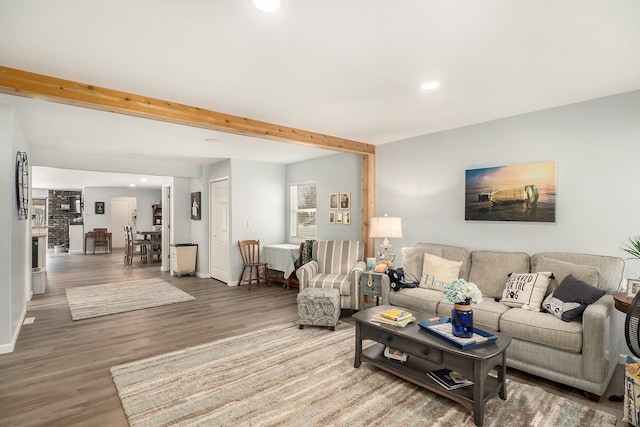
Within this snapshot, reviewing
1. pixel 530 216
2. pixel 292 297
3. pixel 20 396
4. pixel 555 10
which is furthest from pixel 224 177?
pixel 555 10

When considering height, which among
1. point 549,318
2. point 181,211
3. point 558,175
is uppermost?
point 558,175

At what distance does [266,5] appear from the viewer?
1.76m

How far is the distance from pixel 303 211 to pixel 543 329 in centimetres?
477

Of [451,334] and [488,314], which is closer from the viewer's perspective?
[451,334]

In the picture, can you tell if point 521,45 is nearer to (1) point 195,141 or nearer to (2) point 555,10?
(2) point 555,10

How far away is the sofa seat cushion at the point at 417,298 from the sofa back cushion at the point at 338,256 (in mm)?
1126

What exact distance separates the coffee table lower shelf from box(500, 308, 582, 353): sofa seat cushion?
0.49 metres

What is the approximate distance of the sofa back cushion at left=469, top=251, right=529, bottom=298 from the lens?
11.3 feet

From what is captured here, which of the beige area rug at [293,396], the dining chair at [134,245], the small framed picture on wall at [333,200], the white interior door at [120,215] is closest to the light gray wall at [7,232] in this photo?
the beige area rug at [293,396]

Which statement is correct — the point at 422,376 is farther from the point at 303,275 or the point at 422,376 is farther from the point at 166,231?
the point at 166,231

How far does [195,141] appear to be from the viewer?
4953 millimetres

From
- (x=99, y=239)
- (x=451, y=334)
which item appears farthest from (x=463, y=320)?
(x=99, y=239)

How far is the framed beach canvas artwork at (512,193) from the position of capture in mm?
3428

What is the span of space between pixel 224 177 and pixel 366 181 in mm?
2974
